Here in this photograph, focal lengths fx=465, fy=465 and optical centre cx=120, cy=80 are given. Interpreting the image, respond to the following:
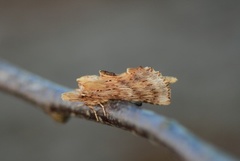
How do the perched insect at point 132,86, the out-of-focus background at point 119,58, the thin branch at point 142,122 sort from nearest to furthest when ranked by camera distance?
the thin branch at point 142,122 → the perched insect at point 132,86 → the out-of-focus background at point 119,58

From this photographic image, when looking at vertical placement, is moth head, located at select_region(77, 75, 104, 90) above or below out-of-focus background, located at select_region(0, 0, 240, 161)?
below

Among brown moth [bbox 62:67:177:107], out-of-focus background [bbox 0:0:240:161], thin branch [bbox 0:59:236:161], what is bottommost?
thin branch [bbox 0:59:236:161]

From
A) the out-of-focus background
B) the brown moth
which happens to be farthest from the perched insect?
the out-of-focus background

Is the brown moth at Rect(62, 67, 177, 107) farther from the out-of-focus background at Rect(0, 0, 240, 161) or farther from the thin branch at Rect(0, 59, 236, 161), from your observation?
the out-of-focus background at Rect(0, 0, 240, 161)

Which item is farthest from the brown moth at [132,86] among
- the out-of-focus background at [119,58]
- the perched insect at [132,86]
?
the out-of-focus background at [119,58]

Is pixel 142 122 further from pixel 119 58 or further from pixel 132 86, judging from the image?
pixel 119 58

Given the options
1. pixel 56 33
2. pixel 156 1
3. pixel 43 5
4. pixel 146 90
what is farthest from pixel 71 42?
pixel 146 90

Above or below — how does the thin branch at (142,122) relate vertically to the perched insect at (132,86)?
below

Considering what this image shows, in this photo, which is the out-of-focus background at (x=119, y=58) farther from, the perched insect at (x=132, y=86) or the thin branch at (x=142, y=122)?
the perched insect at (x=132, y=86)
